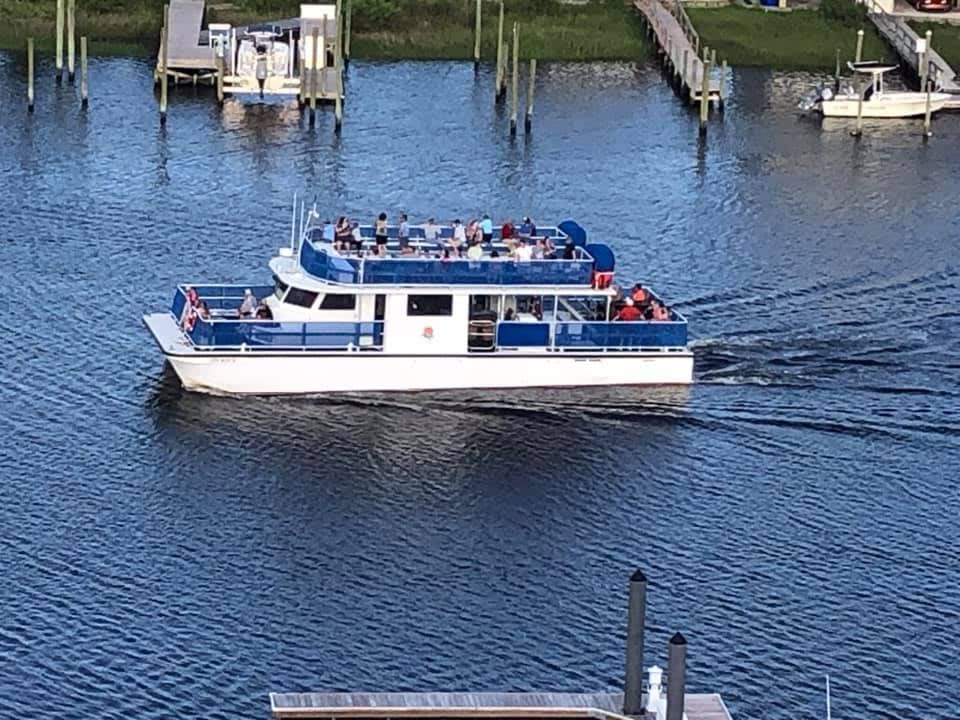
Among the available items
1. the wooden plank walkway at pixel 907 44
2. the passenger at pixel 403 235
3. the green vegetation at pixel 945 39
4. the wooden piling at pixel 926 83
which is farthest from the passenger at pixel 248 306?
the green vegetation at pixel 945 39

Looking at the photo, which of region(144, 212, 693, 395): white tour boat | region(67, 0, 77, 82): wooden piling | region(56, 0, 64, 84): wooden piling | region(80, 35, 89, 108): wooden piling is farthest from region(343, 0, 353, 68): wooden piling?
region(144, 212, 693, 395): white tour boat

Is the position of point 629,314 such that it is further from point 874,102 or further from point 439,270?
point 874,102

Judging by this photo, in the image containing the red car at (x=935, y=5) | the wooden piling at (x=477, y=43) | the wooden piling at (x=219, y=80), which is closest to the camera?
the wooden piling at (x=219, y=80)

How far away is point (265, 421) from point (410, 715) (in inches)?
733

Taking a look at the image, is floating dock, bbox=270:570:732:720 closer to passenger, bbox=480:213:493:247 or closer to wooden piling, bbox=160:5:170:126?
passenger, bbox=480:213:493:247

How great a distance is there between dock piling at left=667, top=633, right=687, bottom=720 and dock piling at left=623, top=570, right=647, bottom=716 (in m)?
1.22

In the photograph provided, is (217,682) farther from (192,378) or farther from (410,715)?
(192,378)

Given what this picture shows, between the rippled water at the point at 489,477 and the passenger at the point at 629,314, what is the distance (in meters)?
1.79

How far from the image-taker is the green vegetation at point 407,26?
107 meters

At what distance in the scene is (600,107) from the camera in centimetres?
9894

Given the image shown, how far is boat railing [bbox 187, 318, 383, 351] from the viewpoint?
205 feet

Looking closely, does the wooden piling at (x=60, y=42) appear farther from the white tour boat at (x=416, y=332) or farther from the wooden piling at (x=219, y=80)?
the white tour boat at (x=416, y=332)

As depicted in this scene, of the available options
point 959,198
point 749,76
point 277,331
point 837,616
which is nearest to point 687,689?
point 837,616

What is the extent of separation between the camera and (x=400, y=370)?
6322 cm
